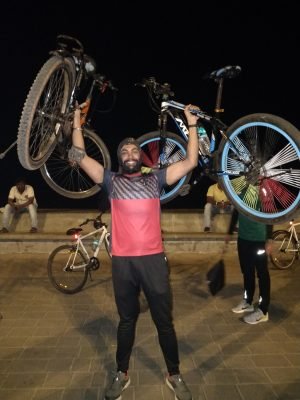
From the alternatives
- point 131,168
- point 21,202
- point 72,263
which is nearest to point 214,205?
point 72,263

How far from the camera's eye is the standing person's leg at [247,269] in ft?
16.7

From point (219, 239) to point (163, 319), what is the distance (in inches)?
248

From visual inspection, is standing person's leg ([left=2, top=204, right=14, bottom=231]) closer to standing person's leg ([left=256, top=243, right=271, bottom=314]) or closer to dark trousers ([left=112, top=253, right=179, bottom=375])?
standing person's leg ([left=256, top=243, right=271, bottom=314])

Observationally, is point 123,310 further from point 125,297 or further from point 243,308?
point 243,308

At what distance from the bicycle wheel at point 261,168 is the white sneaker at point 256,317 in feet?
7.30

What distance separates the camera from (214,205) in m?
9.73

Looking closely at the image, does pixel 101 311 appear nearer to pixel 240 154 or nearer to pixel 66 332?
pixel 66 332

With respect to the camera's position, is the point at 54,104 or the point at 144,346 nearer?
the point at 54,104

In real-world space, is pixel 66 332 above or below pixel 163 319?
below

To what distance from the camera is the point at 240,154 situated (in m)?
3.41

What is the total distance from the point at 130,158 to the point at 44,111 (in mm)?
850

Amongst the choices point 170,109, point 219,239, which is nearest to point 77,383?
point 170,109

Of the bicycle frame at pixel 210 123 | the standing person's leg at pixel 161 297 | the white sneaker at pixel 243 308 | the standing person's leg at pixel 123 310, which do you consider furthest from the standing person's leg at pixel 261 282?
the standing person's leg at pixel 123 310

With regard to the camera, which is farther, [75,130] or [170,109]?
[170,109]
